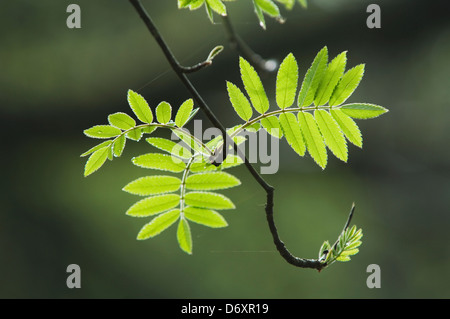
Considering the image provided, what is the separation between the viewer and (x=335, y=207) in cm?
529

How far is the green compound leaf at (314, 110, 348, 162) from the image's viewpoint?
98 cm

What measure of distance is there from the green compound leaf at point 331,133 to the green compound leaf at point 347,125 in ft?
0.06

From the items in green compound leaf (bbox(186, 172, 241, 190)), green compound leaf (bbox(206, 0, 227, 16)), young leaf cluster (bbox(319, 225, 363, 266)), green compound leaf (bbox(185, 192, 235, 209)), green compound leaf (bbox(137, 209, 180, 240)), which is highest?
green compound leaf (bbox(206, 0, 227, 16))

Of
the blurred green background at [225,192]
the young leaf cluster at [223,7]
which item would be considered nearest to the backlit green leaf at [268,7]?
the young leaf cluster at [223,7]

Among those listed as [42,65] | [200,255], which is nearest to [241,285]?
[200,255]

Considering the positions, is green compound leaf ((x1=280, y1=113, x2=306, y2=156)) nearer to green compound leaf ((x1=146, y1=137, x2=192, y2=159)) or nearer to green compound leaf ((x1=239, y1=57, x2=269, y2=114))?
green compound leaf ((x1=239, y1=57, x2=269, y2=114))

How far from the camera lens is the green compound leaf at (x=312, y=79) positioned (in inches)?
38.8

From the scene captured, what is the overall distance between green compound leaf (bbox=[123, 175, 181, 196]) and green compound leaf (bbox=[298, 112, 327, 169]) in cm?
32

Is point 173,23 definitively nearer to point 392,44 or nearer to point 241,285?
point 392,44

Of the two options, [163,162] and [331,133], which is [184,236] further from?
[331,133]

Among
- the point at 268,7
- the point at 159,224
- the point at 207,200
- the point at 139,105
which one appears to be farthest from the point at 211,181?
the point at 268,7

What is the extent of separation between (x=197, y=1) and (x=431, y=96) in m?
4.84

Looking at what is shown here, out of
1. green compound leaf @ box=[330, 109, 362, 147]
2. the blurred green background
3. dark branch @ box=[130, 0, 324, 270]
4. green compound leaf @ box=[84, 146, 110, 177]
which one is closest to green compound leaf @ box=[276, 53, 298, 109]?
green compound leaf @ box=[330, 109, 362, 147]

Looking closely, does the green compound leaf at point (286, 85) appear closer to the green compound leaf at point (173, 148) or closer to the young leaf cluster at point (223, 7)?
the young leaf cluster at point (223, 7)
